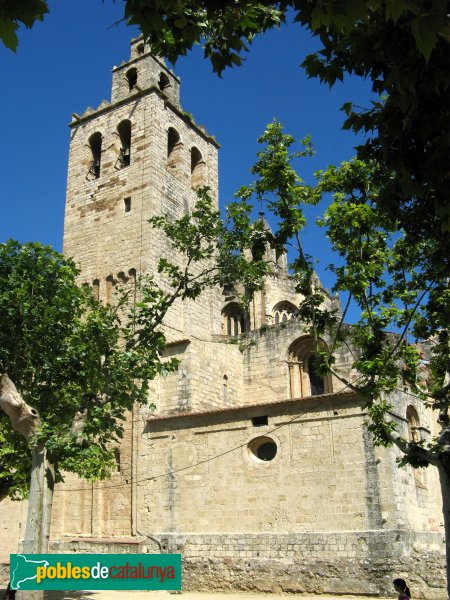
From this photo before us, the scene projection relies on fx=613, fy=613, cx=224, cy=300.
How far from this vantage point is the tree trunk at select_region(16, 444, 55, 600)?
10.8 metres

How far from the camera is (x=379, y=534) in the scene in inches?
580

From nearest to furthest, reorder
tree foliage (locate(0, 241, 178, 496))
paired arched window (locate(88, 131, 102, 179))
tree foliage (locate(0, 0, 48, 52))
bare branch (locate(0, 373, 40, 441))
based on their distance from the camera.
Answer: tree foliage (locate(0, 0, 48, 52)), bare branch (locate(0, 373, 40, 441)), tree foliage (locate(0, 241, 178, 496)), paired arched window (locate(88, 131, 102, 179))

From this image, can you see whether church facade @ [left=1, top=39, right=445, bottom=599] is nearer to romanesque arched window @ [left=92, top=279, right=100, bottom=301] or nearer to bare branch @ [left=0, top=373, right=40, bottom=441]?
romanesque arched window @ [left=92, top=279, right=100, bottom=301]

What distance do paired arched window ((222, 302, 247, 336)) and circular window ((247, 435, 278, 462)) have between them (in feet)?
42.9

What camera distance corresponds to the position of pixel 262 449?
17.4 m

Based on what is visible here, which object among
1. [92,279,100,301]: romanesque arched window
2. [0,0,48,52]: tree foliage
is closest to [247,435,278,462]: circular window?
[92,279,100,301]: romanesque arched window

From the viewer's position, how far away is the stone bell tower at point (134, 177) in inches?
949

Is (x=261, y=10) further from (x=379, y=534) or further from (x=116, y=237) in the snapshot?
(x=116, y=237)

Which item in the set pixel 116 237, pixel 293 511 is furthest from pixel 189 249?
pixel 116 237

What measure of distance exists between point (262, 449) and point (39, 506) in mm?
7726

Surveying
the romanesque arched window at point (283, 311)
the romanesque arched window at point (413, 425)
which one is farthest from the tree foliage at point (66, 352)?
the romanesque arched window at point (283, 311)

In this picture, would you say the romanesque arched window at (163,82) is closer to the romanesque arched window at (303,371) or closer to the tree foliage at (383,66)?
the romanesque arched window at (303,371)

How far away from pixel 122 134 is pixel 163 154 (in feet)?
9.96

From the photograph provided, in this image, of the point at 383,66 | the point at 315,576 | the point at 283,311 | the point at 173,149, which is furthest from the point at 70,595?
the point at 173,149
